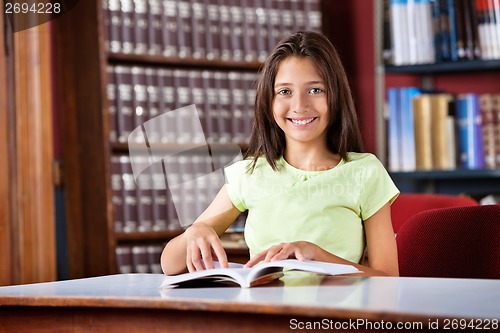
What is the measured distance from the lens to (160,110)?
374cm

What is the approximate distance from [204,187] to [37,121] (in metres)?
0.76

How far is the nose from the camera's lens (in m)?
1.75

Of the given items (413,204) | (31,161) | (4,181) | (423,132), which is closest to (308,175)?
(413,204)

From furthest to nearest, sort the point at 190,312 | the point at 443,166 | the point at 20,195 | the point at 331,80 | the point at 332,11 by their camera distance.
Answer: the point at 332,11
the point at 443,166
the point at 20,195
the point at 331,80
the point at 190,312

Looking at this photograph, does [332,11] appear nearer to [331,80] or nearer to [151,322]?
[331,80]

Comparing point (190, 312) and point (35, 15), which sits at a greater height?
point (35, 15)

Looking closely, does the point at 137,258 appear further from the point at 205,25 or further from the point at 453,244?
the point at 453,244

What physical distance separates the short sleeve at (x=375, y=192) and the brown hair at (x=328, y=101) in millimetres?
74

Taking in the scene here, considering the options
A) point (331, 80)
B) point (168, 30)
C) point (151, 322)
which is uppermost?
point (168, 30)

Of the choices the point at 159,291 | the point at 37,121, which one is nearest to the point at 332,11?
the point at 37,121

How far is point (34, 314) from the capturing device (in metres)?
1.31

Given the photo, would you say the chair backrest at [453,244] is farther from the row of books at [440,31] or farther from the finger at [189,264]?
the row of books at [440,31]

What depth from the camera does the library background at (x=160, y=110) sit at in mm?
3547

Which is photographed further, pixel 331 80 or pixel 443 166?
pixel 443 166
